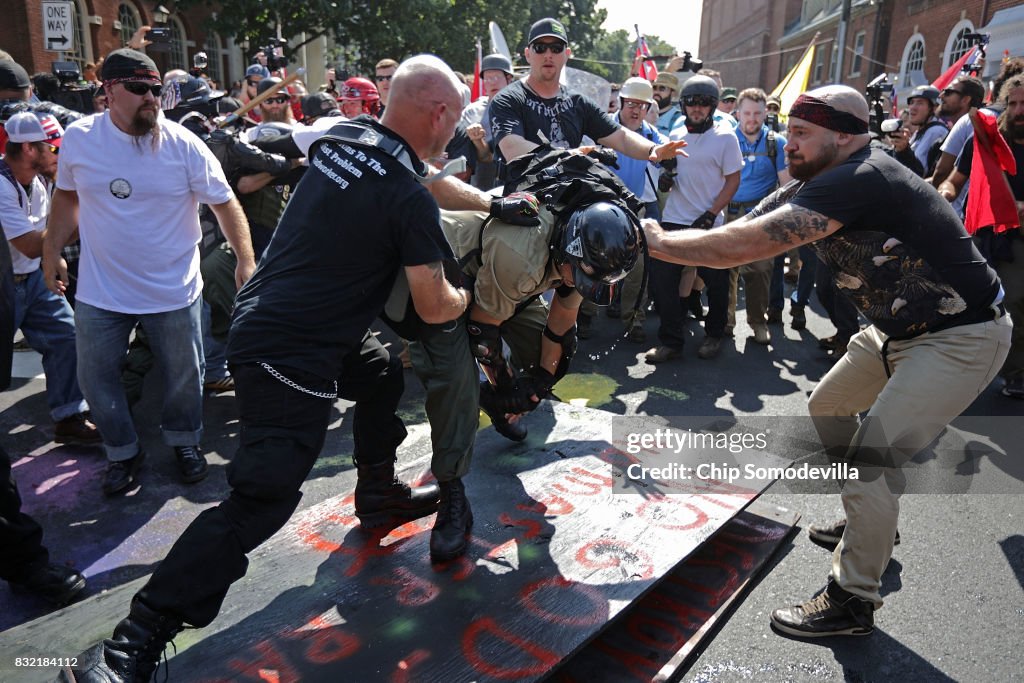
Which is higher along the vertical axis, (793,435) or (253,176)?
(253,176)

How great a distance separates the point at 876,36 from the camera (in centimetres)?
2634

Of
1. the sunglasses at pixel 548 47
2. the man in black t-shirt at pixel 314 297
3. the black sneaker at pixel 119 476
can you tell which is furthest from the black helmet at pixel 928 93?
the black sneaker at pixel 119 476

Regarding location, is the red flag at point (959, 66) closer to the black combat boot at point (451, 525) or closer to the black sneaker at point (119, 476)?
the black combat boot at point (451, 525)

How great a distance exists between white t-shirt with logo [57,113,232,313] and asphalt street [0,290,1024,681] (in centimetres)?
101

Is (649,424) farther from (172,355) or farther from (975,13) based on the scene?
(975,13)

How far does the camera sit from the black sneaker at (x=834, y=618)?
2.68m

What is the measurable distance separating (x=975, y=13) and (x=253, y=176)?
23217 millimetres

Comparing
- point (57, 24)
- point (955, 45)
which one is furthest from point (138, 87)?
point (955, 45)

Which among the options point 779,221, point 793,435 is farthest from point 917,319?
point 793,435

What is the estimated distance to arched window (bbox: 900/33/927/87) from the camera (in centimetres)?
2393

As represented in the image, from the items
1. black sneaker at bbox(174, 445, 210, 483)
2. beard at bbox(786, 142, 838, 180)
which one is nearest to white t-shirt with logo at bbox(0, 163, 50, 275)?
black sneaker at bbox(174, 445, 210, 483)

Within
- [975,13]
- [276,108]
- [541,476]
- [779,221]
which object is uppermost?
[975,13]

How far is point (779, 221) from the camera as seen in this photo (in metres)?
2.66

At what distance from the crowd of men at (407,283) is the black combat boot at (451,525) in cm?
1
